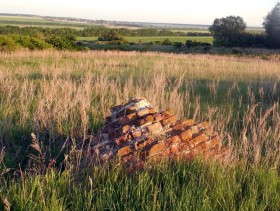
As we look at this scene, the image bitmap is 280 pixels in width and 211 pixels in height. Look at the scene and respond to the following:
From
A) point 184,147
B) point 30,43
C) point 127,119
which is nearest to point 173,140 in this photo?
point 184,147

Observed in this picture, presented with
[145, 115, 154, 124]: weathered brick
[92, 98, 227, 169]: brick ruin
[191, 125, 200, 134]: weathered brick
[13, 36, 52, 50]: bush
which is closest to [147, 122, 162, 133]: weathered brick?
[92, 98, 227, 169]: brick ruin

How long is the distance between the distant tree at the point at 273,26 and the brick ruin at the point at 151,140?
188 feet

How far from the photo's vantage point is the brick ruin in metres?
4.18

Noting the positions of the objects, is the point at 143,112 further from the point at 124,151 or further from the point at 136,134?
the point at 124,151

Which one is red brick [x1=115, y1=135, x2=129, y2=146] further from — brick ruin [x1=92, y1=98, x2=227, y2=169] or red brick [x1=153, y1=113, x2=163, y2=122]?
red brick [x1=153, y1=113, x2=163, y2=122]

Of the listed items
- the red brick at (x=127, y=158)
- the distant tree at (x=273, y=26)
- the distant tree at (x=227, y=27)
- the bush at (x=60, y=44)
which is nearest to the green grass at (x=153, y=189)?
the red brick at (x=127, y=158)

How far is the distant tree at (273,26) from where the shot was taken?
5856 centimetres

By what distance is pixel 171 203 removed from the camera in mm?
3426

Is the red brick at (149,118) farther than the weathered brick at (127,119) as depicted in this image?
No

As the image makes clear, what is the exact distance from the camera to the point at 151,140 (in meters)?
4.38

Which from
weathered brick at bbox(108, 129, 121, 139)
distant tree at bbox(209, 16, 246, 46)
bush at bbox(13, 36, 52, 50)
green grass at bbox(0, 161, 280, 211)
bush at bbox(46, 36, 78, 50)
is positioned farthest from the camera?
distant tree at bbox(209, 16, 246, 46)

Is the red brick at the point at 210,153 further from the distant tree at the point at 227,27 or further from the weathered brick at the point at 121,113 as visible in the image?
the distant tree at the point at 227,27

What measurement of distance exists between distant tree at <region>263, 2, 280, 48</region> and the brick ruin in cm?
5734

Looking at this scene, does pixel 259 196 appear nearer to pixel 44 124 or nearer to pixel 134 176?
pixel 134 176
